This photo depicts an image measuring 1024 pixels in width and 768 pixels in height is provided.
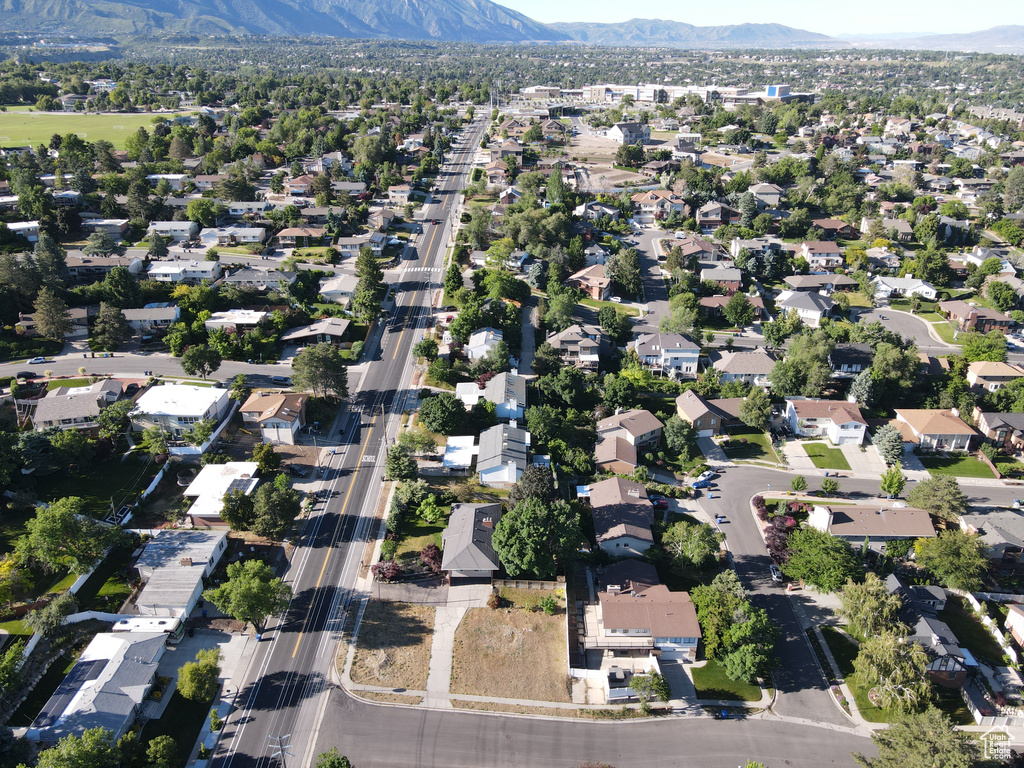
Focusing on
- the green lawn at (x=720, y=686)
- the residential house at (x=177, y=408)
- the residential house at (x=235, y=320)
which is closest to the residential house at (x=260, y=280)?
the residential house at (x=235, y=320)

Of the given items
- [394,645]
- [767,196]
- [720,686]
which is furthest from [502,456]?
[767,196]

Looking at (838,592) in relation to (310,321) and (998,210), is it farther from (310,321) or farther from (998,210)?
(998,210)

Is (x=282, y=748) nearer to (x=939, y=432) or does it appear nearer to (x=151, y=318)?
(x=151, y=318)

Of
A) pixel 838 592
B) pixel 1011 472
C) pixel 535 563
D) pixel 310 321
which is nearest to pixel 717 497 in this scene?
pixel 838 592

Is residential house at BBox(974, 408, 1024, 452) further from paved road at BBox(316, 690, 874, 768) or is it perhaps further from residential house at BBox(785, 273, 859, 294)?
paved road at BBox(316, 690, 874, 768)

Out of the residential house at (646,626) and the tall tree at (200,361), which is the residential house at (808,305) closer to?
the residential house at (646,626)

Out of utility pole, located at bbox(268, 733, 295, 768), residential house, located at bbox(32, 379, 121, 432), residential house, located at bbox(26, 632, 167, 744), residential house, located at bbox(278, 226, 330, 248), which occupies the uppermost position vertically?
residential house, located at bbox(278, 226, 330, 248)

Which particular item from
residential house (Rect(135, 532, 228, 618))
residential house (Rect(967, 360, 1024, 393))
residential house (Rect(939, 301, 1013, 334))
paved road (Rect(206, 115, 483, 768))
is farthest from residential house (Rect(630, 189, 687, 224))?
residential house (Rect(135, 532, 228, 618))
